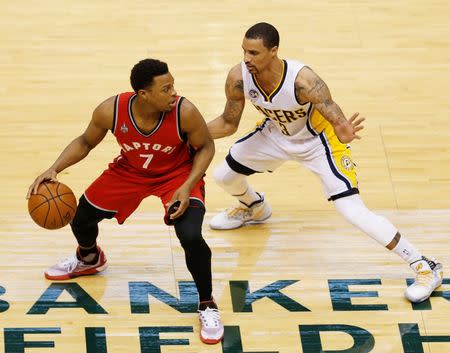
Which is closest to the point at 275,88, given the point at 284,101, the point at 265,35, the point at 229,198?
the point at 284,101

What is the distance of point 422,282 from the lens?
7020mm

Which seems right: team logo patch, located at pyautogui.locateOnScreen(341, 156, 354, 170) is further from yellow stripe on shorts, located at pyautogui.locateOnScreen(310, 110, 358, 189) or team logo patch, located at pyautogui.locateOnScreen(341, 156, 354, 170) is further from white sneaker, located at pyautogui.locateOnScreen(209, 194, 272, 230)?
white sneaker, located at pyautogui.locateOnScreen(209, 194, 272, 230)

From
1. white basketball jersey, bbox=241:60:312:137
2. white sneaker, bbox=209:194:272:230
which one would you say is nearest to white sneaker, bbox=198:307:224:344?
white sneaker, bbox=209:194:272:230

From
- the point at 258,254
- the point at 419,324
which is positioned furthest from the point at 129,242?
the point at 419,324

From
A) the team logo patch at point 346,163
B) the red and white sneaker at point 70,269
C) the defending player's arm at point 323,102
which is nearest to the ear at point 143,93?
the defending player's arm at point 323,102

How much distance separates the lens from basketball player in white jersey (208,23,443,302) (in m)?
6.71

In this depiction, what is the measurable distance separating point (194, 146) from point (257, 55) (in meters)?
0.68

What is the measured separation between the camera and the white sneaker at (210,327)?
6.66 metres

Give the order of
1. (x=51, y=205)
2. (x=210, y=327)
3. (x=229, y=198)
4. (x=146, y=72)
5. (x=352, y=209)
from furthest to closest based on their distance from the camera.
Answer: (x=229, y=198)
(x=352, y=209)
(x=210, y=327)
(x=51, y=205)
(x=146, y=72)

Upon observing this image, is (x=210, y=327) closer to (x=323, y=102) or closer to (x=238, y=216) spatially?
(x=238, y=216)

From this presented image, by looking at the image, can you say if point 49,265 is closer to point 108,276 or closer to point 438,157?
point 108,276

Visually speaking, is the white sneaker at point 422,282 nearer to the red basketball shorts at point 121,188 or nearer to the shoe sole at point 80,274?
the red basketball shorts at point 121,188

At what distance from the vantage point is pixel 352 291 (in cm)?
714

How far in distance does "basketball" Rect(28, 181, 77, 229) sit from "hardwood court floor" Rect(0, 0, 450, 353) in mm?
673
